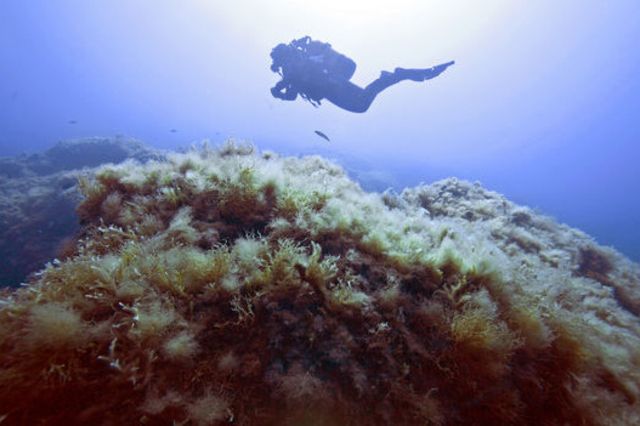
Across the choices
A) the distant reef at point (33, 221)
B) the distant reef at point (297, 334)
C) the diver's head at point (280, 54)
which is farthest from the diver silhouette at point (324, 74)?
the distant reef at point (297, 334)

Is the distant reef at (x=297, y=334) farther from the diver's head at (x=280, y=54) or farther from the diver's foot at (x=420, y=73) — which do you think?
the diver's head at (x=280, y=54)

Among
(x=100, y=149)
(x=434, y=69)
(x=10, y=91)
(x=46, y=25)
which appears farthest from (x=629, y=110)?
(x=10, y=91)

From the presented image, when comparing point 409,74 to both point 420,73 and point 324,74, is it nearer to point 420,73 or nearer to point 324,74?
point 420,73

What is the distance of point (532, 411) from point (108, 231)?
5.12 metres

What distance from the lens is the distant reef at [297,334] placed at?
8.25ft

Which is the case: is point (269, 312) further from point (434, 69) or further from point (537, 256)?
point (434, 69)

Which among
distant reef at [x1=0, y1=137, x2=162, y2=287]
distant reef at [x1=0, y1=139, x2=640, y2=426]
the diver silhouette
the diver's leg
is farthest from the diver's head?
distant reef at [x1=0, y1=139, x2=640, y2=426]

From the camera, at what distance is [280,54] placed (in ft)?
50.5

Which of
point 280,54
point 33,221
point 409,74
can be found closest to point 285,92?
point 280,54

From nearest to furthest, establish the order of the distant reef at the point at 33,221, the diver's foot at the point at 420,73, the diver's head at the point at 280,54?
the distant reef at the point at 33,221 < the diver's foot at the point at 420,73 < the diver's head at the point at 280,54

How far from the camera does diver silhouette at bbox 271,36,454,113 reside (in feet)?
49.8

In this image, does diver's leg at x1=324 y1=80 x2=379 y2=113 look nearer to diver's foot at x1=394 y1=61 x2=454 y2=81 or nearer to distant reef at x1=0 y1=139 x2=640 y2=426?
diver's foot at x1=394 y1=61 x2=454 y2=81

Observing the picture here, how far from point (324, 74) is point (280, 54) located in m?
2.37

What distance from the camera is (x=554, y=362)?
3281 millimetres
